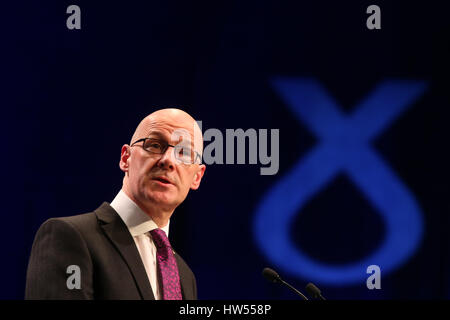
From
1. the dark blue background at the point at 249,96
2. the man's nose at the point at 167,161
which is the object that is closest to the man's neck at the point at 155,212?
the man's nose at the point at 167,161

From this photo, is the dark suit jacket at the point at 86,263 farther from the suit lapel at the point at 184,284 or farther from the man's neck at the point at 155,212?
the suit lapel at the point at 184,284

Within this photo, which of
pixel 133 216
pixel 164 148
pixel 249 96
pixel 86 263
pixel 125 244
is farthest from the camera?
pixel 249 96

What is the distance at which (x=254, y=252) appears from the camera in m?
3.70

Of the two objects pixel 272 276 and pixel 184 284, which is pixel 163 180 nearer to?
pixel 184 284

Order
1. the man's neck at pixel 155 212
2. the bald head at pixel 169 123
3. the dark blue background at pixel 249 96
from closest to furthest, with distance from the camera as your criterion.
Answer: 1. the man's neck at pixel 155 212
2. the bald head at pixel 169 123
3. the dark blue background at pixel 249 96

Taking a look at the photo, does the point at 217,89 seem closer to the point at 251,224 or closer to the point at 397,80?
the point at 251,224

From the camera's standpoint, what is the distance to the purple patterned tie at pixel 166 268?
1.91 metres

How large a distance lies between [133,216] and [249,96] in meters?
1.95

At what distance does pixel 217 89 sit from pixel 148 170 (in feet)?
5.93

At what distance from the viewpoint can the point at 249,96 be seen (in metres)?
3.79

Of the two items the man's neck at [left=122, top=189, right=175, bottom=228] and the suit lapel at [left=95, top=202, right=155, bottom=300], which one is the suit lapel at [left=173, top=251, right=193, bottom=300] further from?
the suit lapel at [left=95, top=202, right=155, bottom=300]

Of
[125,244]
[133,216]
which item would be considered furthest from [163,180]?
[125,244]

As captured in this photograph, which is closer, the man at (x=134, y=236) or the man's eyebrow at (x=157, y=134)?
the man at (x=134, y=236)

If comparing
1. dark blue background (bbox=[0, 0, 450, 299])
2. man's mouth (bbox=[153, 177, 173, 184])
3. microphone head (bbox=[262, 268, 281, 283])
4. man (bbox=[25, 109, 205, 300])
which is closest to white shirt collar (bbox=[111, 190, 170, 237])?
man (bbox=[25, 109, 205, 300])
